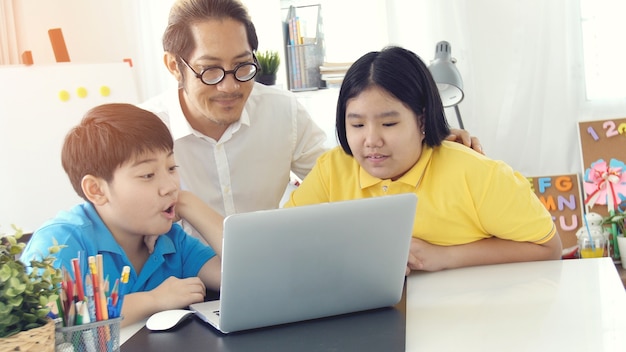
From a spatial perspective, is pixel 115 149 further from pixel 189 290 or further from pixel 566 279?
pixel 566 279

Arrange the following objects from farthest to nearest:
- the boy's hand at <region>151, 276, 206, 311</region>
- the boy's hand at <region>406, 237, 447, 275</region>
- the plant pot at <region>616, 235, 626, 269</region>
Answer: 1. the plant pot at <region>616, 235, 626, 269</region>
2. the boy's hand at <region>406, 237, 447, 275</region>
3. the boy's hand at <region>151, 276, 206, 311</region>

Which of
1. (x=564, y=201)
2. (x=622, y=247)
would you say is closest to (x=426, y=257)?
(x=622, y=247)

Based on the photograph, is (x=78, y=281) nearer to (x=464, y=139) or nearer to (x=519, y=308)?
(x=519, y=308)

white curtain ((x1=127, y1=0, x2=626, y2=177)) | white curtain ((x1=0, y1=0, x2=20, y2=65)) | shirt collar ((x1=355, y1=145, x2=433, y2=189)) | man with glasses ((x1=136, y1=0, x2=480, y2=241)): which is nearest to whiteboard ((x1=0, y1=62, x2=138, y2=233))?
white curtain ((x1=0, y1=0, x2=20, y2=65))

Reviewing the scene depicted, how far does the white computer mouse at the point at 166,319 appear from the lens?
115cm

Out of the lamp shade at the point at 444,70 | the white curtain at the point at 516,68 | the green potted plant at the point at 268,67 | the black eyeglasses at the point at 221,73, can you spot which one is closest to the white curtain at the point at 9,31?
the green potted plant at the point at 268,67

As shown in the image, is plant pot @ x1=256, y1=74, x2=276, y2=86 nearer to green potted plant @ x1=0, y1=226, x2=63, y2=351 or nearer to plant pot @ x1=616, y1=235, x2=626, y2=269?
plant pot @ x1=616, y1=235, x2=626, y2=269

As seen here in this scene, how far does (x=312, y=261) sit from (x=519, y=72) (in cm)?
209

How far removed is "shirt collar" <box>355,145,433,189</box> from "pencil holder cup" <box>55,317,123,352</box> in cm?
74

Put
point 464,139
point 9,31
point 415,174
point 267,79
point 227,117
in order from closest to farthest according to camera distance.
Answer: point 415,174 < point 464,139 < point 227,117 < point 267,79 < point 9,31

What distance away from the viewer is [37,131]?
2.87 meters

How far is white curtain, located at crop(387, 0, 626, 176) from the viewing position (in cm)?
290

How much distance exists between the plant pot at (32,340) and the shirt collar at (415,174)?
83 centimetres

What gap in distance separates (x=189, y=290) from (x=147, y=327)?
0.13 metres
